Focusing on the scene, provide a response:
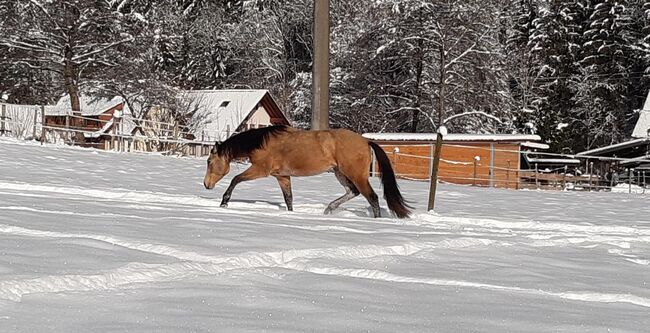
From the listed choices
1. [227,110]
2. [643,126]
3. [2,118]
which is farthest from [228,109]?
[643,126]

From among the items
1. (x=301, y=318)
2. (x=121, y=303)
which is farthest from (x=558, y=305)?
(x=121, y=303)

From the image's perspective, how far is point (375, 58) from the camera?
3497 centimetres

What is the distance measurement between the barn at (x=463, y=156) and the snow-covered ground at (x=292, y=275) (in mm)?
18616

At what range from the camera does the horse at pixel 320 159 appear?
9.02m

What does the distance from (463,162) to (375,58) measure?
9.90 meters

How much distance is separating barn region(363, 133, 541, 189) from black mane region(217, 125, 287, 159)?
16319 millimetres

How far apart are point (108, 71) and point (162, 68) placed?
1044 centimetres

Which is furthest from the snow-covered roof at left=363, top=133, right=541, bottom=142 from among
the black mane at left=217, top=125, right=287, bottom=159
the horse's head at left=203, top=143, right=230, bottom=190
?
the black mane at left=217, top=125, right=287, bottom=159

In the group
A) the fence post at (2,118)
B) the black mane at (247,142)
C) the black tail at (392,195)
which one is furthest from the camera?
the fence post at (2,118)

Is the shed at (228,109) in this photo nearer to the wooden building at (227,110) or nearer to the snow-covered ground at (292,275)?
the wooden building at (227,110)

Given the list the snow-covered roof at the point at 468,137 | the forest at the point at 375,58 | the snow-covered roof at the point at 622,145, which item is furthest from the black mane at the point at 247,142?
the snow-covered roof at the point at 622,145

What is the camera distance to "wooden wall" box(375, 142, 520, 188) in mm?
25984

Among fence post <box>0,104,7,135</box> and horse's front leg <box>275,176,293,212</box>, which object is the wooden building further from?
horse's front leg <box>275,176,293,212</box>

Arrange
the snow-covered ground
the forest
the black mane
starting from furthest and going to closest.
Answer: the forest, the black mane, the snow-covered ground
